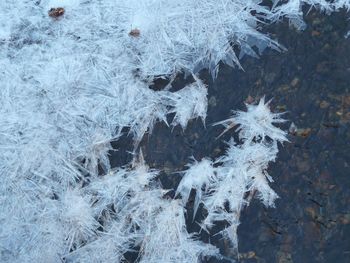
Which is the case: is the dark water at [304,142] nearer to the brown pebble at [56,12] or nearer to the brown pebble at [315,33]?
the brown pebble at [315,33]

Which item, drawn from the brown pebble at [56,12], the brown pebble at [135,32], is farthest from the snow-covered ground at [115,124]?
the brown pebble at [56,12]

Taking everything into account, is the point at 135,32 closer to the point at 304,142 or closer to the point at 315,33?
the point at 315,33

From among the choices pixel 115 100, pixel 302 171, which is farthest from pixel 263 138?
pixel 115 100

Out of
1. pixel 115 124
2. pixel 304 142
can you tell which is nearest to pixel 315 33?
pixel 304 142

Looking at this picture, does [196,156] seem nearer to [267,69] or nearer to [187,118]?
[187,118]

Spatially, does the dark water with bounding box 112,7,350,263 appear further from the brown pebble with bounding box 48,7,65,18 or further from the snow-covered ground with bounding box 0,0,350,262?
the brown pebble with bounding box 48,7,65,18
